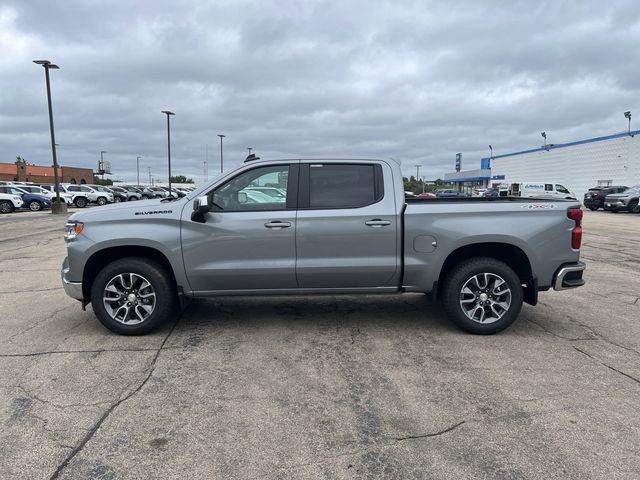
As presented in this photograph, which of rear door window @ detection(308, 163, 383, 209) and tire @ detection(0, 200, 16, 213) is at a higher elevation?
rear door window @ detection(308, 163, 383, 209)

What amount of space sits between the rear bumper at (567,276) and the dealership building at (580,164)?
45030mm

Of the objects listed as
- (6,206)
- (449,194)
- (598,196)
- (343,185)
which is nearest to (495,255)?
(343,185)

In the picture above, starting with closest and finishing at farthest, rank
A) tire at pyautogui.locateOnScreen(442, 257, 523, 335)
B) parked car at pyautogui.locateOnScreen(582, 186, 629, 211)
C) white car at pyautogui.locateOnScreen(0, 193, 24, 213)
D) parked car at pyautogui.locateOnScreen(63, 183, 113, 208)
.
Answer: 1. tire at pyautogui.locateOnScreen(442, 257, 523, 335)
2. white car at pyautogui.locateOnScreen(0, 193, 24, 213)
3. parked car at pyautogui.locateOnScreen(582, 186, 629, 211)
4. parked car at pyautogui.locateOnScreen(63, 183, 113, 208)

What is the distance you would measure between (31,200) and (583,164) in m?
49.9

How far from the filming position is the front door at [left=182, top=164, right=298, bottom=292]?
510cm

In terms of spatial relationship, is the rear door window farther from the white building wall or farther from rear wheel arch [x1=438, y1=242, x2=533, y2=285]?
the white building wall

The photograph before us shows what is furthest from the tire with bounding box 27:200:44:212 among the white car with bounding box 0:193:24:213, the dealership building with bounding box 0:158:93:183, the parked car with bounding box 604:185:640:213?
the dealership building with bounding box 0:158:93:183

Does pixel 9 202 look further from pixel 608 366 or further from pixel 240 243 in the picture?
pixel 608 366

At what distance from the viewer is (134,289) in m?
5.20

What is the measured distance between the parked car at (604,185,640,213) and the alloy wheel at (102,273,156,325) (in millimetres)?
32599

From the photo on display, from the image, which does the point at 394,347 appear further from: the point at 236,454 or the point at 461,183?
the point at 461,183

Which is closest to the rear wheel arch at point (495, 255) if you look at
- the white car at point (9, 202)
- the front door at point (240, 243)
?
the front door at point (240, 243)

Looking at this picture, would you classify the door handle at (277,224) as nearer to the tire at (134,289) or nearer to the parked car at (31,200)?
the tire at (134,289)

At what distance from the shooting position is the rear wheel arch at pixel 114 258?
5.21 metres
